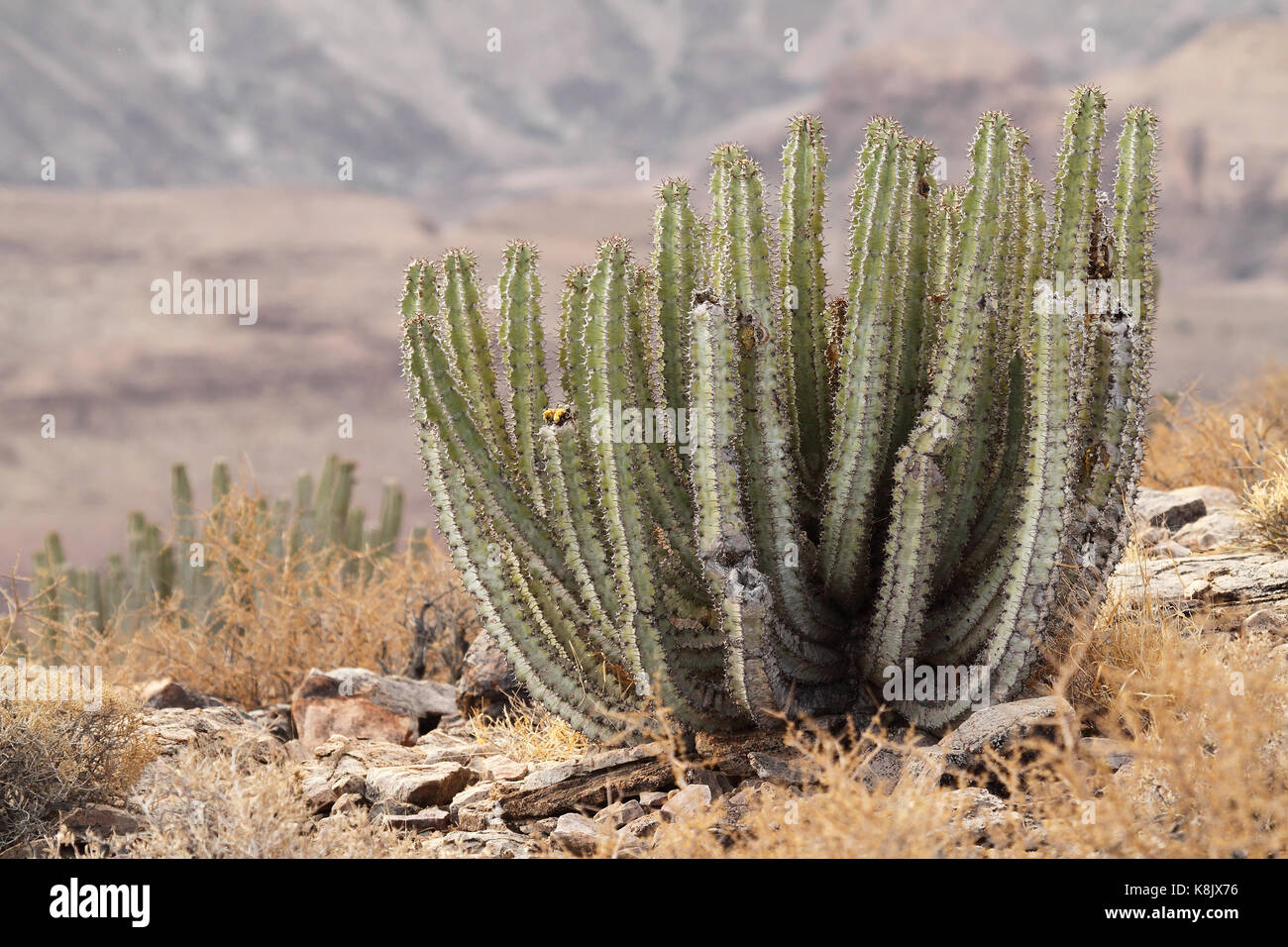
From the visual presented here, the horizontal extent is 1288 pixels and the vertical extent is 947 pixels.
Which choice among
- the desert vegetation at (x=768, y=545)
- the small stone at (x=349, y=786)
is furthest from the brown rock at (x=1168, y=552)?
the small stone at (x=349, y=786)

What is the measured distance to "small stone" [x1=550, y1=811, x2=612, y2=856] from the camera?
4.49m

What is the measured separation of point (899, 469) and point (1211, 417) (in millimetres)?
5655

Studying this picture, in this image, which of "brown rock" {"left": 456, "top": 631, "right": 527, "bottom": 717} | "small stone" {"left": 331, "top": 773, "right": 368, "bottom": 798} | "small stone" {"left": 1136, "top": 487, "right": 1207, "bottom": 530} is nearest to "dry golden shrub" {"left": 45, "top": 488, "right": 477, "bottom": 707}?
"brown rock" {"left": 456, "top": 631, "right": 527, "bottom": 717}

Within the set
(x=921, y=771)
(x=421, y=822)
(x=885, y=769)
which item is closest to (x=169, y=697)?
(x=421, y=822)

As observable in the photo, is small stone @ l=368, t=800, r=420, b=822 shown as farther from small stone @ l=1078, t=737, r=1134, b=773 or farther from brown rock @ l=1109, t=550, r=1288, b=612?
brown rock @ l=1109, t=550, r=1288, b=612

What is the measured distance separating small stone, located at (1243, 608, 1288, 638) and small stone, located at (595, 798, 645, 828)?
10.3ft

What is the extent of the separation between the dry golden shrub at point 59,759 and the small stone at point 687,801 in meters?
2.79

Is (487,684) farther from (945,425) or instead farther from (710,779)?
(945,425)

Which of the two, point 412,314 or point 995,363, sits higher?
point 412,314

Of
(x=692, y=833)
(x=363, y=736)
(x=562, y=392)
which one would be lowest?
(x=363, y=736)

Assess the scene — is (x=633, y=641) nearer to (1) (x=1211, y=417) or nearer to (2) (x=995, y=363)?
(2) (x=995, y=363)

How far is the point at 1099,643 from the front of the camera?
17.4 feet
